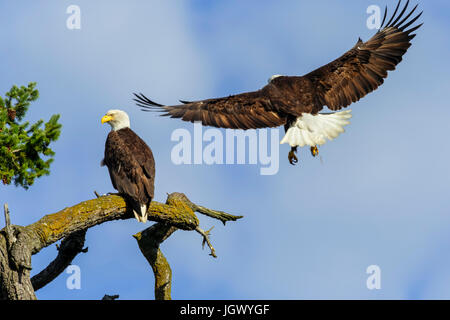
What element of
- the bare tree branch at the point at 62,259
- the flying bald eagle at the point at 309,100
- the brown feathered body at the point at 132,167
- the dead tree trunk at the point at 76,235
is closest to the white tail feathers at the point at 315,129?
the flying bald eagle at the point at 309,100

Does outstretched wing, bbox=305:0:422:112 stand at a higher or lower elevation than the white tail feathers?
higher

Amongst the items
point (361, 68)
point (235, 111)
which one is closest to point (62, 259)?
point (235, 111)

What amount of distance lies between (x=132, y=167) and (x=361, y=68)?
423 centimetres

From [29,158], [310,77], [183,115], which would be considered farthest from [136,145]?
[29,158]

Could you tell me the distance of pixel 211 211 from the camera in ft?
30.5

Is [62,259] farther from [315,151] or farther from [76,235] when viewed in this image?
[315,151]

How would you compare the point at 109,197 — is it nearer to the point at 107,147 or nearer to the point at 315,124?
the point at 107,147

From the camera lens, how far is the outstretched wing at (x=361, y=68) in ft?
34.5

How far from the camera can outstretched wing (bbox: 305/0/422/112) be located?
1052 cm

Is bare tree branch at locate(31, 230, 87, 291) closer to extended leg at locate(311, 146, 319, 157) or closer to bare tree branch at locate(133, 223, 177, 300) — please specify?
bare tree branch at locate(133, 223, 177, 300)

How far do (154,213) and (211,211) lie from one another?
1.15 m

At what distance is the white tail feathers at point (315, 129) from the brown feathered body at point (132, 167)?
6.61 ft

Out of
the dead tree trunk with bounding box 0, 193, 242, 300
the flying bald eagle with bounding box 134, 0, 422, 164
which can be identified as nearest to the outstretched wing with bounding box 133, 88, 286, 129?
Result: the flying bald eagle with bounding box 134, 0, 422, 164
